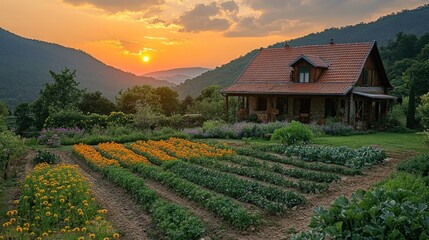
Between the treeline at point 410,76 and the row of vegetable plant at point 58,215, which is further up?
the treeline at point 410,76

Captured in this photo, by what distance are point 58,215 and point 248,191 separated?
4366 mm

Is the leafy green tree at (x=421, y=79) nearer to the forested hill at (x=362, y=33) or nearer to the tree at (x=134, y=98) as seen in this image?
the tree at (x=134, y=98)

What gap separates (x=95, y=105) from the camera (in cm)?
5019

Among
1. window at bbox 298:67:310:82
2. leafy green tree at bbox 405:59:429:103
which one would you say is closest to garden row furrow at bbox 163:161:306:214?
window at bbox 298:67:310:82

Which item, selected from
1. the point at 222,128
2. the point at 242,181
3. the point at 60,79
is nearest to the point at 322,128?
the point at 222,128

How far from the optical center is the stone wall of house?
27.3 metres

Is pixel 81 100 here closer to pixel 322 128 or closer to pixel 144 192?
pixel 322 128

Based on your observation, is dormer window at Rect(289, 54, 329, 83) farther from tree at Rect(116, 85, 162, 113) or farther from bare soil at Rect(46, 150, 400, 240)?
tree at Rect(116, 85, 162, 113)

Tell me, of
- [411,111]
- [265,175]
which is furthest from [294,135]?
[411,111]

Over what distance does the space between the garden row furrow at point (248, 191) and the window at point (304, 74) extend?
18.2 m

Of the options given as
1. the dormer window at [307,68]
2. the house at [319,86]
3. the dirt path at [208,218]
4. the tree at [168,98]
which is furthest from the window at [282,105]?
the tree at [168,98]

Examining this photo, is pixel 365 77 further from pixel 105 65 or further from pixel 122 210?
pixel 105 65

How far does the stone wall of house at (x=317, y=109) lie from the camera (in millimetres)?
27297

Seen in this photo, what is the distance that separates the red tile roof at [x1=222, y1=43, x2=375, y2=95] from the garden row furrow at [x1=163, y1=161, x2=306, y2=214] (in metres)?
16.1
